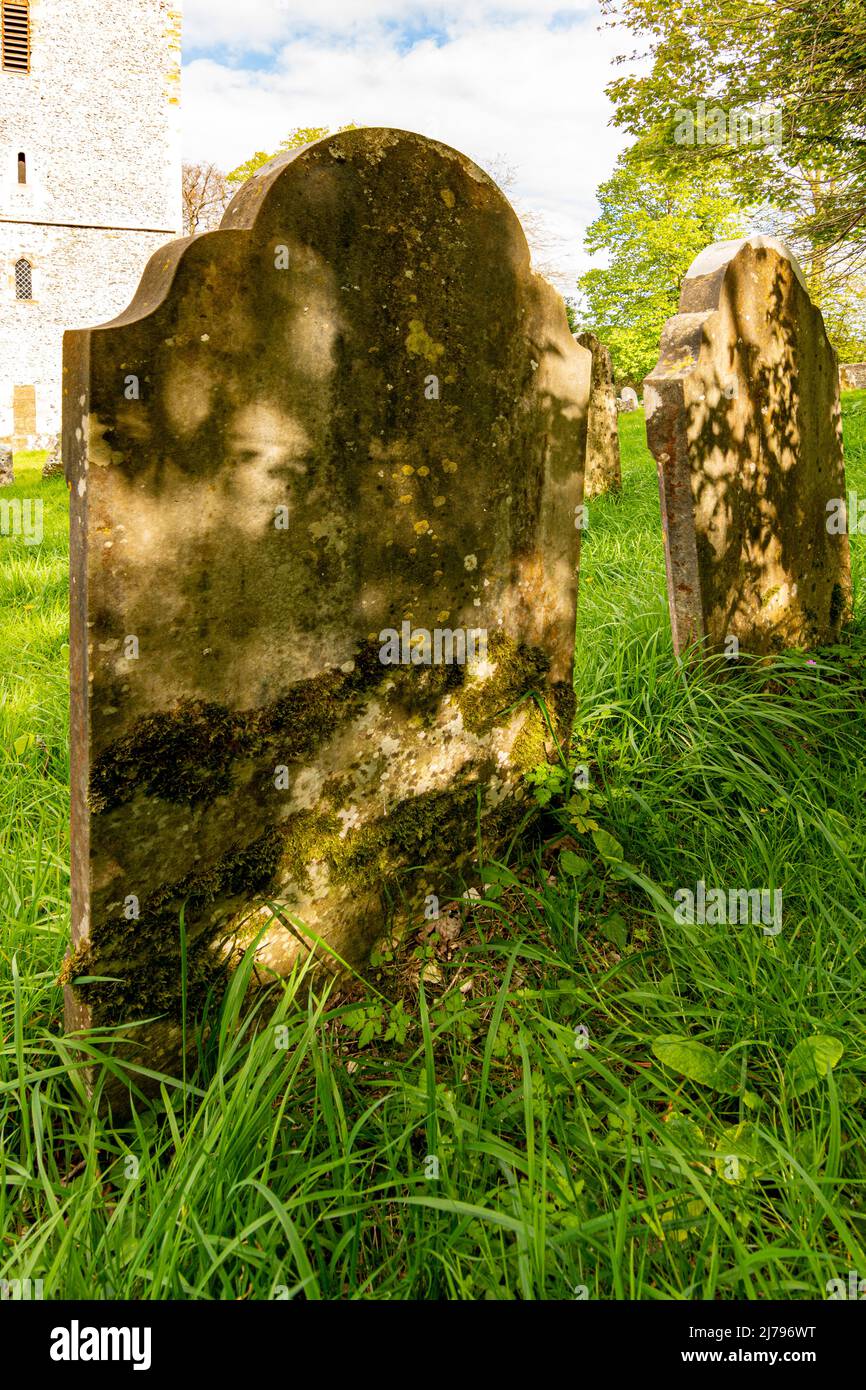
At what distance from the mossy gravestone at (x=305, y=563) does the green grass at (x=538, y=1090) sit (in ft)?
0.71

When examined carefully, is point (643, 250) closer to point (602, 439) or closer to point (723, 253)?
point (602, 439)

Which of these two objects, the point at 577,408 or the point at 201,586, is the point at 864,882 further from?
the point at 201,586

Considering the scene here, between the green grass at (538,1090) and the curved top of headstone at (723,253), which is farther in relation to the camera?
the curved top of headstone at (723,253)

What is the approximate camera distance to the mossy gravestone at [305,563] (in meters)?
1.72

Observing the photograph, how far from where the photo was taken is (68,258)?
75.2ft

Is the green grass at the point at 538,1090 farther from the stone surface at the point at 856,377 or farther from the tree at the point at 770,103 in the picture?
the stone surface at the point at 856,377

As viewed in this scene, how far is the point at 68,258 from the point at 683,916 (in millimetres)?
26253

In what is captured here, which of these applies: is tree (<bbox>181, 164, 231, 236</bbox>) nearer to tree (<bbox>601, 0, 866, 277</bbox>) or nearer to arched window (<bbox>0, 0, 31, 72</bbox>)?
arched window (<bbox>0, 0, 31, 72</bbox>)

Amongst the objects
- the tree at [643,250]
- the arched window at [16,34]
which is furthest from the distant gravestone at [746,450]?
the arched window at [16,34]

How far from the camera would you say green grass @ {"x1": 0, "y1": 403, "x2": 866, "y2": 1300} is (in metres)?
1.40

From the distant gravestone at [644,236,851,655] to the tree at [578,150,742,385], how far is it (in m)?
20.7

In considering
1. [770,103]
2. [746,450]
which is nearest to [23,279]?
[770,103]

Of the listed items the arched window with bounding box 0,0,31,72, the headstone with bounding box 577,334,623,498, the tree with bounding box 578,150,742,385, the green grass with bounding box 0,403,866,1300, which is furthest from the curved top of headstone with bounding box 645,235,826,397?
the arched window with bounding box 0,0,31,72
